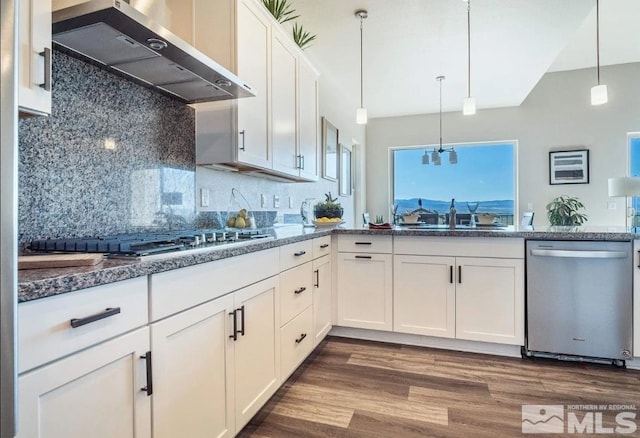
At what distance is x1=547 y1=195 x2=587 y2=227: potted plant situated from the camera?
5.16m

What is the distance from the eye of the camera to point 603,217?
5477 millimetres

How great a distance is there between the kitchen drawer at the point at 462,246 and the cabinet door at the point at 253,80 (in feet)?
3.76

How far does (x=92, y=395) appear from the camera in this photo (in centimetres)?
87

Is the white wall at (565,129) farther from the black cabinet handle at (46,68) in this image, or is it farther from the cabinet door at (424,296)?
the black cabinet handle at (46,68)

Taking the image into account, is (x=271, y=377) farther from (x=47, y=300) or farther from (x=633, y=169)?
(x=633, y=169)

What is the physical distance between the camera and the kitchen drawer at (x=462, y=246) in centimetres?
240

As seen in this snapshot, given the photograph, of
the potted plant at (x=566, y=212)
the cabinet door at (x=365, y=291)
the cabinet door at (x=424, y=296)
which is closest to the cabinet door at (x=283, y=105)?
the cabinet door at (x=365, y=291)

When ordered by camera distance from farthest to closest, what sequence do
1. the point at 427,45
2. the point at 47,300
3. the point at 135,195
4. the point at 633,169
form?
the point at 633,169 → the point at 427,45 → the point at 135,195 → the point at 47,300

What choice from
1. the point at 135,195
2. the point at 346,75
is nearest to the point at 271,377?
the point at 135,195

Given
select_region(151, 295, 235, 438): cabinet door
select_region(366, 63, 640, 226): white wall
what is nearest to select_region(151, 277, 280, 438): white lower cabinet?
select_region(151, 295, 235, 438): cabinet door

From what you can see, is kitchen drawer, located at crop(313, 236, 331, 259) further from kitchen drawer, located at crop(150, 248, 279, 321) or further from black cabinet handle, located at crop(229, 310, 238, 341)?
black cabinet handle, located at crop(229, 310, 238, 341)

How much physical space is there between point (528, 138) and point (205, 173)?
18.4 feet

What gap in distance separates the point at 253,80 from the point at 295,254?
Answer: 3.42ft

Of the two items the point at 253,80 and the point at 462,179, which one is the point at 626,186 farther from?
the point at 253,80
